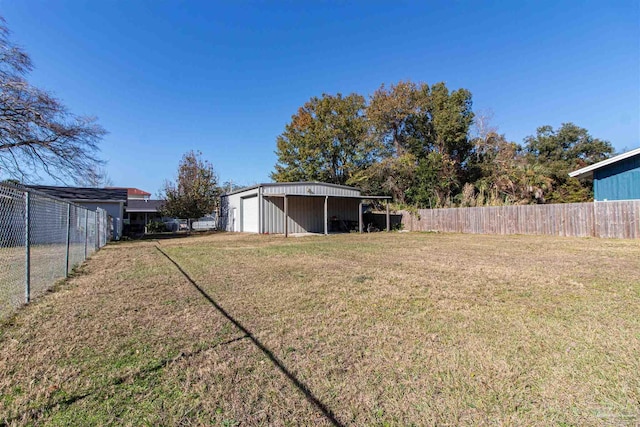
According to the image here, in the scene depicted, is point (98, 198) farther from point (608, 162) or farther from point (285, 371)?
point (608, 162)

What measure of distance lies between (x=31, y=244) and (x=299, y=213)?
1495 cm

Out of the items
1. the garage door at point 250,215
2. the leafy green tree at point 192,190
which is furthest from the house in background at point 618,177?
the leafy green tree at point 192,190

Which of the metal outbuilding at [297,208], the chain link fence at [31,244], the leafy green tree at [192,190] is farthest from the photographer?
the leafy green tree at [192,190]

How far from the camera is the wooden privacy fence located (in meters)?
11.8

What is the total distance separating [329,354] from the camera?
2.67 meters

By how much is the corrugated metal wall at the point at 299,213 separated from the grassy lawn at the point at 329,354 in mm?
13632

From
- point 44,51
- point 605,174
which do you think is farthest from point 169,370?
point 605,174

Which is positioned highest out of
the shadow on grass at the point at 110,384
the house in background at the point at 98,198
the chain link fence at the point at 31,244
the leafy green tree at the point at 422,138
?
the leafy green tree at the point at 422,138

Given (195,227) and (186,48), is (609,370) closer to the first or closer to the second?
(186,48)

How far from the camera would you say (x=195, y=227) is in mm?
31562

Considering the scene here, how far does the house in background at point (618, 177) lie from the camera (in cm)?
1336

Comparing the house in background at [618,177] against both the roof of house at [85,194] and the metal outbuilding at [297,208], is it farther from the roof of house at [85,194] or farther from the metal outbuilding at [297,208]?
the roof of house at [85,194]

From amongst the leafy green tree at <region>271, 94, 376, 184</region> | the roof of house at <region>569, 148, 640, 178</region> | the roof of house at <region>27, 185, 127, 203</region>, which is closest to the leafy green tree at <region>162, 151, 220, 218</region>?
the roof of house at <region>27, 185, 127, 203</region>

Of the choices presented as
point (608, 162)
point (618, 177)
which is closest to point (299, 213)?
point (608, 162)
